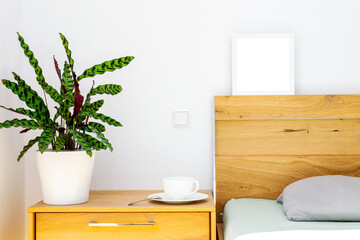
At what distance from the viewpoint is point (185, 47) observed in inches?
77.3

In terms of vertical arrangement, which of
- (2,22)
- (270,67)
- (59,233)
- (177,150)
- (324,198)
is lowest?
(59,233)

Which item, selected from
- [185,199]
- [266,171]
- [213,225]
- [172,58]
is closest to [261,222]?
[213,225]

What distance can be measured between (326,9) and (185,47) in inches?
27.1

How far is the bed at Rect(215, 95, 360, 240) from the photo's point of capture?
1854mm

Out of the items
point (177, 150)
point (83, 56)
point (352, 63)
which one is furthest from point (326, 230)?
point (83, 56)

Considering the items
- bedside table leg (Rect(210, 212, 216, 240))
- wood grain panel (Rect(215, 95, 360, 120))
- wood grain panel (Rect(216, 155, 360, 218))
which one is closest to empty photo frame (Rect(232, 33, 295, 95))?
wood grain panel (Rect(215, 95, 360, 120))

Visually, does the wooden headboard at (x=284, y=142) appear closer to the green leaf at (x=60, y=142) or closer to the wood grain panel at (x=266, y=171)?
the wood grain panel at (x=266, y=171)

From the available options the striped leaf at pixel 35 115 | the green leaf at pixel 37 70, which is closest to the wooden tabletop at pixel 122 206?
the striped leaf at pixel 35 115

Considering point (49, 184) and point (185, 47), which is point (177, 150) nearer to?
point (185, 47)

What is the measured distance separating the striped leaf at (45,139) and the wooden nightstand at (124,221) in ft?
0.73

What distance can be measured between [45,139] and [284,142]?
1.03 meters

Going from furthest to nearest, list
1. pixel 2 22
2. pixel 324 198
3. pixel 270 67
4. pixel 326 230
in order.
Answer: pixel 270 67, pixel 2 22, pixel 324 198, pixel 326 230

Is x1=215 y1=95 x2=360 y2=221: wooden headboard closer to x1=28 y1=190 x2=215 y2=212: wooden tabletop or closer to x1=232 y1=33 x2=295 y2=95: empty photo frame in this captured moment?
x1=232 y1=33 x2=295 y2=95: empty photo frame

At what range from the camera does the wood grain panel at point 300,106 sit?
1.85m
